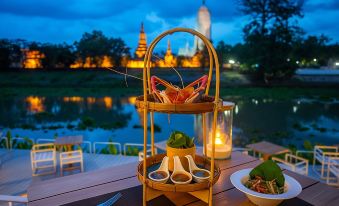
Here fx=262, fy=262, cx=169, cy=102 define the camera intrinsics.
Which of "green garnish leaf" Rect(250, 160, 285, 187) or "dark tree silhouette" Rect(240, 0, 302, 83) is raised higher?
"dark tree silhouette" Rect(240, 0, 302, 83)

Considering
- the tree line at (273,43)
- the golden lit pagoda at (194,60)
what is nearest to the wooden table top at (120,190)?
the tree line at (273,43)

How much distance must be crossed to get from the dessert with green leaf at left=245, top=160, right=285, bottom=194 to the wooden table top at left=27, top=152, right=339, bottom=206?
6.2 inches

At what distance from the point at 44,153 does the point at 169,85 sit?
15.3ft

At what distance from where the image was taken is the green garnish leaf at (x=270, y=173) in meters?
1.45

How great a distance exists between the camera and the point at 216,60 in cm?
123

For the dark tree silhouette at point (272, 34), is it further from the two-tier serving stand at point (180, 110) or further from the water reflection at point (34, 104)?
the two-tier serving stand at point (180, 110)

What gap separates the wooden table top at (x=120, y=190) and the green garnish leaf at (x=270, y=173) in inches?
7.9

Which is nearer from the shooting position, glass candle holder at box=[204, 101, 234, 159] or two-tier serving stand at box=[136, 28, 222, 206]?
two-tier serving stand at box=[136, 28, 222, 206]

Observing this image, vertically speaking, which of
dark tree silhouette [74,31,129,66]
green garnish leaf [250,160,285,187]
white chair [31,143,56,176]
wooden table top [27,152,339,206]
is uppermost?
dark tree silhouette [74,31,129,66]

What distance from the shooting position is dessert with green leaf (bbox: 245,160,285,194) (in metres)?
1.44

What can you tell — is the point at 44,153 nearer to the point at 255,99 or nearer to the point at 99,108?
the point at 99,108

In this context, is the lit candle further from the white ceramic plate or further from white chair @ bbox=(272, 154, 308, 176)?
white chair @ bbox=(272, 154, 308, 176)

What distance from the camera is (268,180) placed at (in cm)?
147

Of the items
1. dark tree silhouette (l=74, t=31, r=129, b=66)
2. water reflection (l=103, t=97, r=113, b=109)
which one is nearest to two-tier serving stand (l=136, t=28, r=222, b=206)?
water reflection (l=103, t=97, r=113, b=109)
